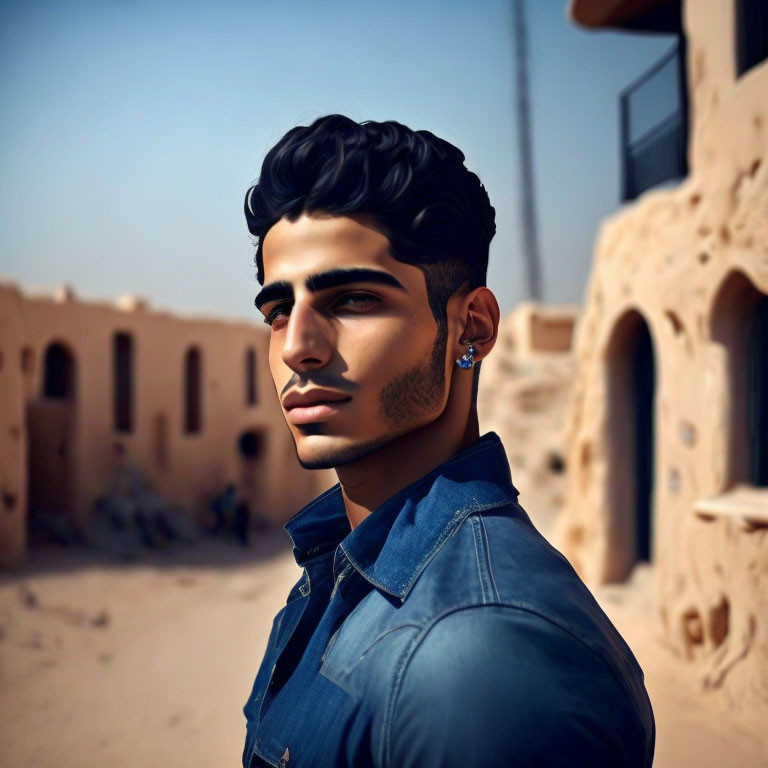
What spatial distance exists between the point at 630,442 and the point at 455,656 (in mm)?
7075

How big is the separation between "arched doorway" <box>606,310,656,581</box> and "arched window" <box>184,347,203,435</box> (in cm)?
1469

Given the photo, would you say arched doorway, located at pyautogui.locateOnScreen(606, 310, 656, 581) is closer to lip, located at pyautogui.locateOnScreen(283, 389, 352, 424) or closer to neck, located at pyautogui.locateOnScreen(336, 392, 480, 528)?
neck, located at pyautogui.locateOnScreen(336, 392, 480, 528)

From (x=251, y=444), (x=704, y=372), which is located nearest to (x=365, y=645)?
(x=704, y=372)

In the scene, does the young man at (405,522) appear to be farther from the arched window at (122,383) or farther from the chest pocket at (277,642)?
the arched window at (122,383)

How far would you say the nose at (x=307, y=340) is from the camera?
154 cm

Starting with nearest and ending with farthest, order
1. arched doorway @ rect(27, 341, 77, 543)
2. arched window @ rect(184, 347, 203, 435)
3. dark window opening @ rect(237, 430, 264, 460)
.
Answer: arched doorway @ rect(27, 341, 77, 543) < arched window @ rect(184, 347, 203, 435) < dark window opening @ rect(237, 430, 264, 460)

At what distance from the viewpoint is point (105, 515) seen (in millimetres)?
16562

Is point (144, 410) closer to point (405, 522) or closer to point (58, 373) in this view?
point (58, 373)

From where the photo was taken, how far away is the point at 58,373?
57.6 ft

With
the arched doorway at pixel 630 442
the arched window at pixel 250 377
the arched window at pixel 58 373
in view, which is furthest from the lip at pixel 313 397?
the arched window at pixel 250 377

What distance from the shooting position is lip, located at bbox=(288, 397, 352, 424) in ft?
5.08

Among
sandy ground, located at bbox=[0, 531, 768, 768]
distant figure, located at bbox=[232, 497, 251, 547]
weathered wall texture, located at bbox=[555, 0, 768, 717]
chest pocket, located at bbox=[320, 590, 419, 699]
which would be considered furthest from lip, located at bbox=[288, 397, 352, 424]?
distant figure, located at bbox=[232, 497, 251, 547]

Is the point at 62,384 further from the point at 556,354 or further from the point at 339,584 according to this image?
the point at 339,584

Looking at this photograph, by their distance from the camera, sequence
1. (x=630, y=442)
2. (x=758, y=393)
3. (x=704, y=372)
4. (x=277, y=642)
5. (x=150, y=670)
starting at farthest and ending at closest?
1. (x=150, y=670)
2. (x=630, y=442)
3. (x=704, y=372)
4. (x=758, y=393)
5. (x=277, y=642)
